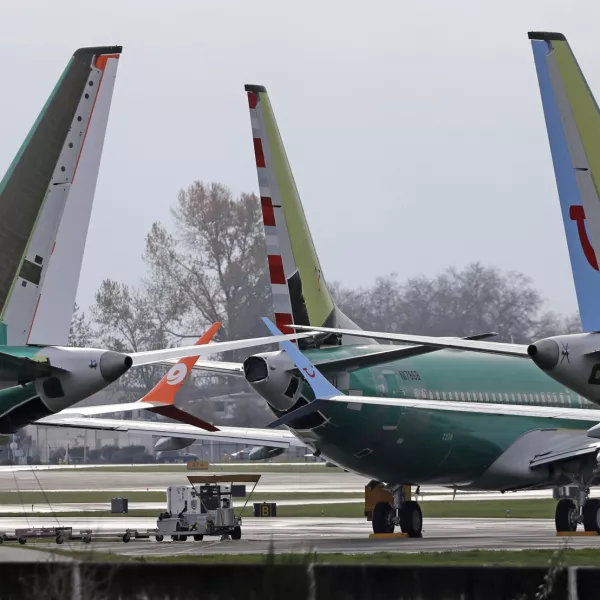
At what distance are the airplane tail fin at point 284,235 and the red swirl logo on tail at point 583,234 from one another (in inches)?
494

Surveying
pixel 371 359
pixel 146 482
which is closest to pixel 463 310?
pixel 146 482

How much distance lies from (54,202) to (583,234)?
652 centimetres

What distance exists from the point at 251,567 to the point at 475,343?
804cm

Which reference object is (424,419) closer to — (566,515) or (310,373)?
(566,515)

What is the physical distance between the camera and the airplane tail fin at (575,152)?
59.2ft

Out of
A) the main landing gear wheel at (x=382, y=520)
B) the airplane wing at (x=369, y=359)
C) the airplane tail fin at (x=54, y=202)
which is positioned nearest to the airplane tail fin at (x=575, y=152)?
the airplane tail fin at (x=54, y=202)

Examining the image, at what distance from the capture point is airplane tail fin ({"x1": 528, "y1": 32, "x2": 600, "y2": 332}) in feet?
59.2

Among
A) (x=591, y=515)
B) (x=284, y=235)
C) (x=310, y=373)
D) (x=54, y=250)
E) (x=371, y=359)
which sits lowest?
(x=591, y=515)

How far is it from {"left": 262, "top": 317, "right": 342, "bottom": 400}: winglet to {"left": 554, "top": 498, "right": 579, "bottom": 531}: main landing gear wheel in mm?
7182

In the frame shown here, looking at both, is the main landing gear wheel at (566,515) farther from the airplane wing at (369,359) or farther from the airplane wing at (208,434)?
the airplane wing at (208,434)

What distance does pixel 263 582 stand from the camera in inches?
433

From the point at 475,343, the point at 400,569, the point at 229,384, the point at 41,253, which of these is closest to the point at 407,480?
the point at 475,343

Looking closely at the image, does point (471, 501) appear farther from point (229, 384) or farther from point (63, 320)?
point (229, 384)

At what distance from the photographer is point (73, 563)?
1087 centimetres
